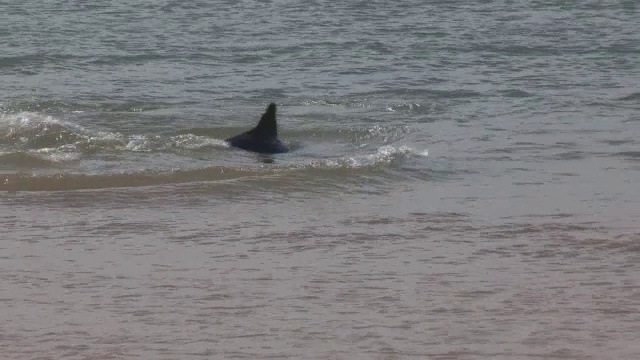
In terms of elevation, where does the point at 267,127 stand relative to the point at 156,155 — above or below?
above

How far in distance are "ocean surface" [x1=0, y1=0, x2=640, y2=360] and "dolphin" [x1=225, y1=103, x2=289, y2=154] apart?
16cm

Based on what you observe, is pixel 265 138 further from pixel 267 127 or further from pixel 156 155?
pixel 156 155

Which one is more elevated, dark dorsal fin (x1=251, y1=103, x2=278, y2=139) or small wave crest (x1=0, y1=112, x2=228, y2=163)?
dark dorsal fin (x1=251, y1=103, x2=278, y2=139)

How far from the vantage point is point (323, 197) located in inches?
354

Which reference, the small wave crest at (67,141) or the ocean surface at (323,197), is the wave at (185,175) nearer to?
the ocean surface at (323,197)

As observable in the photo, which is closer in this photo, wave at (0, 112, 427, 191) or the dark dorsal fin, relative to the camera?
wave at (0, 112, 427, 191)

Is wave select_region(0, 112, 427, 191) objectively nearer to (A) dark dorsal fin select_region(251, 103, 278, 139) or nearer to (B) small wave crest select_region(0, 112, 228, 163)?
(B) small wave crest select_region(0, 112, 228, 163)

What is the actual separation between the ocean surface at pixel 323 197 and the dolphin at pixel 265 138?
0.16 meters

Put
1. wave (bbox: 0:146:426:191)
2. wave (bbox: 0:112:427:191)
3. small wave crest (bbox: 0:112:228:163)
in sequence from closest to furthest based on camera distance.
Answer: wave (bbox: 0:146:426:191) → wave (bbox: 0:112:427:191) → small wave crest (bbox: 0:112:228:163)

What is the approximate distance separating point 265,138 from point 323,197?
5.99 feet

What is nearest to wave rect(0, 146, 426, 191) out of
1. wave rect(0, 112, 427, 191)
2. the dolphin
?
wave rect(0, 112, 427, 191)

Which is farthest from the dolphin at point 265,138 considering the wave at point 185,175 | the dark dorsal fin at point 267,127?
the wave at point 185,175

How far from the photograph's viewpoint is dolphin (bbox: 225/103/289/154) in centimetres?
1063

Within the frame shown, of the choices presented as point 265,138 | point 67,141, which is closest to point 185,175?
point 265,138
